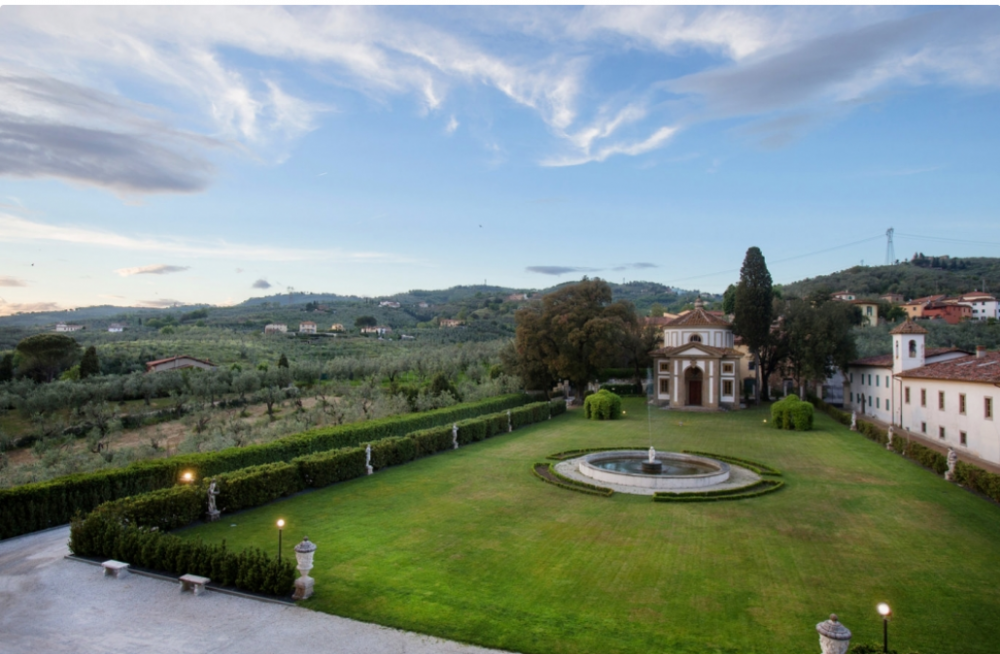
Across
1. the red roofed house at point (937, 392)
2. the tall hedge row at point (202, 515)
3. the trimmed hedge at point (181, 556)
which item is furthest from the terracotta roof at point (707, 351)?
the trimmed hedge at point (181, 556)

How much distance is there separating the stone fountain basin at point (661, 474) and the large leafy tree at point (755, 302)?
23.1 metres

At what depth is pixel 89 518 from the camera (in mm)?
11461

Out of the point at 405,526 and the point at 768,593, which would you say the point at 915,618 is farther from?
the point at 405,526

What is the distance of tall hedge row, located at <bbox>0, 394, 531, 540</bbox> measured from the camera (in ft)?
42.4

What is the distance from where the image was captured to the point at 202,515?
14.0 m

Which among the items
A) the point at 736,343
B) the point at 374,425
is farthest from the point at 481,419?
the point at 736,343

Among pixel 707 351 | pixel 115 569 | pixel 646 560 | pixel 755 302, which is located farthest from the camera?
pixel 755 302

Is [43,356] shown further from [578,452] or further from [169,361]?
[578,452]

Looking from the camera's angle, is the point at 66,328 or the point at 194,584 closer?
the point at 194,584

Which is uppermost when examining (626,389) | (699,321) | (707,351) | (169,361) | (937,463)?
(699,321)

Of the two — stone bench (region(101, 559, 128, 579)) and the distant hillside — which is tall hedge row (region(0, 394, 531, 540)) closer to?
stone bench (region(101, 559, 128, 579))

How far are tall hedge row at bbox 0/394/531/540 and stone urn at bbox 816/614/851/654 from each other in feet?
49.4

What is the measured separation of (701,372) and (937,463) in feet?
73.4

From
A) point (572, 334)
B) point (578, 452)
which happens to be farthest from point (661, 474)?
point (572, 334)
